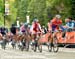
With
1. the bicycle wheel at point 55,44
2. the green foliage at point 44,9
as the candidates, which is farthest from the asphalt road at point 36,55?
the green foliage at point 44,9

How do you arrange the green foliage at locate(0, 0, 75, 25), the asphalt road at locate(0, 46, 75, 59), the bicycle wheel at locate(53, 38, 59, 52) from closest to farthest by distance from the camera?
the asphalt road at locate(0, 46, 75, 59) < the bicycle wheel at locate(53, 38, 59, 52) < the green foliage at locate(0, 0, 75, 25)

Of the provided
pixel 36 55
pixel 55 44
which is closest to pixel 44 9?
pixel 55 44

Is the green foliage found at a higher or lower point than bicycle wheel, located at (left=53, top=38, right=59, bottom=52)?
lower

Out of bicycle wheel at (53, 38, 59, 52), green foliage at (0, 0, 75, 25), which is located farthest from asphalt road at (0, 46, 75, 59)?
green foliage at (0, 0, 75, 25)

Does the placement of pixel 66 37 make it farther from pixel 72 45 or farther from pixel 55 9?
pixel 55 9

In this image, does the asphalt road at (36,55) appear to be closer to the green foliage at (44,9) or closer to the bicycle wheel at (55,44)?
the bicycle wheel at (55,44)

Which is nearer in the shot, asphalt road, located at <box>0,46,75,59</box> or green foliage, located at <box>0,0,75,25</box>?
asphalt road, located at <box>0,46,75,59</box>

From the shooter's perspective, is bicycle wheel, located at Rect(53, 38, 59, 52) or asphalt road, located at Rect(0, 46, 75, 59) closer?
asphalt road, located at Rect(0, 46, 75, 59)

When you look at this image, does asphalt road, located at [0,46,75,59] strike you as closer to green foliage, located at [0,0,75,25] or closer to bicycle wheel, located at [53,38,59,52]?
bicycle wheel, located at [53,38,59,52]

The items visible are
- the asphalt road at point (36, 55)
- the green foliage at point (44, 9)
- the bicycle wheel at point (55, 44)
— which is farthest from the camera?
the green foliage at point (44, 9)

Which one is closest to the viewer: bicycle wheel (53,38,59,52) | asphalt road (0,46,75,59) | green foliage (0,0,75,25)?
asphalt road (0,46,75,59)

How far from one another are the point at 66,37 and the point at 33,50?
4.09 metres

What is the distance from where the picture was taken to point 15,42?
2584cm

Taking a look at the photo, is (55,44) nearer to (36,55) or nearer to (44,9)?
(36,55)
